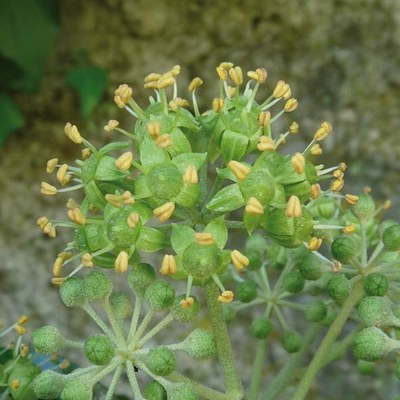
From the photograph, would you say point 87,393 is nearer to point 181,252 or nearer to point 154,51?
point 181,252

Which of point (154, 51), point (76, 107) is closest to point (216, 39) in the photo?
point (154, 51)

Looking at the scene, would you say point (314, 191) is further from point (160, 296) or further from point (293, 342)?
point (293, 342)

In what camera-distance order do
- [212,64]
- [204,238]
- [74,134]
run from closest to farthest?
[204,238], [74,134], [212,64]

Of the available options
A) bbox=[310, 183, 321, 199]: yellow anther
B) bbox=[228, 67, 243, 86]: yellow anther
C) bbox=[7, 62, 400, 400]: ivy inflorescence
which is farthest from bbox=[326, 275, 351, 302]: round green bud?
bbox=[228, 67, 243, 86]: yellow anther

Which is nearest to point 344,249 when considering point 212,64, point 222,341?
point 222,341

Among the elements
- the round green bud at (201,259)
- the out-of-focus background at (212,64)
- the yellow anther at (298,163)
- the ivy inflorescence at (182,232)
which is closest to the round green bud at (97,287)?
the ivy inflorescence at (182,232)

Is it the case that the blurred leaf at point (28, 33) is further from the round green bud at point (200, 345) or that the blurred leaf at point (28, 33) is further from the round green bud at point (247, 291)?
the round green bud at point (200, 345)
